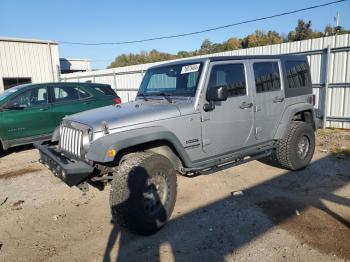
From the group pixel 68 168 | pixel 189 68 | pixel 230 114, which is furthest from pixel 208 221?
pixel 189 68

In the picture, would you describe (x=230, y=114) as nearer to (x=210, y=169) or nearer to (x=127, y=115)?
(x=210, y=169)

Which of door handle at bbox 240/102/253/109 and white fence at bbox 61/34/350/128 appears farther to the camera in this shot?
white fence at bbox 61/34/350/128

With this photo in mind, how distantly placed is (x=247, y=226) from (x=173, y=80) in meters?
2.32

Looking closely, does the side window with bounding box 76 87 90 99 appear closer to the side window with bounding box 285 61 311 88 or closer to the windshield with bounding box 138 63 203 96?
the windshield with bounding box 138 63 203 96

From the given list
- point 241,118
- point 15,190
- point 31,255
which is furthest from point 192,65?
point 15,190

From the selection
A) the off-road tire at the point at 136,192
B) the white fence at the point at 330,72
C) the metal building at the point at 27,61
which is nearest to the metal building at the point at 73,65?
the metal building at the point at 27,61

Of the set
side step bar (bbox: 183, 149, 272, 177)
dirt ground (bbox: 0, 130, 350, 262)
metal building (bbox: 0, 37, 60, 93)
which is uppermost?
metal building (bbox: 0, 37, 60, 93)

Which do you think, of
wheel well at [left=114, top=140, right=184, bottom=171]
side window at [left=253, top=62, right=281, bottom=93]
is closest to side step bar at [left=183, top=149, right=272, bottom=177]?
wheel well at [left=114, top=140, right=184, bottom=171]

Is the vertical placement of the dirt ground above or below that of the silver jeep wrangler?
below

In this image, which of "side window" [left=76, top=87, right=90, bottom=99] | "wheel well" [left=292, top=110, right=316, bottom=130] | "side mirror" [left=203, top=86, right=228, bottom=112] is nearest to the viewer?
"side mirror" [left=203, top=86, right=228, bottom=112]

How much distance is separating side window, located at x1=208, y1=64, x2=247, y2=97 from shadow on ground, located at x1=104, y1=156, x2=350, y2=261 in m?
1.61

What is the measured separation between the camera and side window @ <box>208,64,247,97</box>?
14.4 ft

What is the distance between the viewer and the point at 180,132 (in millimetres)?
3955

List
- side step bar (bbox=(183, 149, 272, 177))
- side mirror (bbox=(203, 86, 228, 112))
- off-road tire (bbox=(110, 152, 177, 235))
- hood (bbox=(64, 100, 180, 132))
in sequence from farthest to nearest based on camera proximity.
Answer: side step bar (bbox=(183, 149, 272, 177)) → side mirror (bbox=(203, 86, 228, 112)) → hood (bbox=(64, 100, 180, 132)) → off-road tire (bbox=(110, 152, 177, 235))
